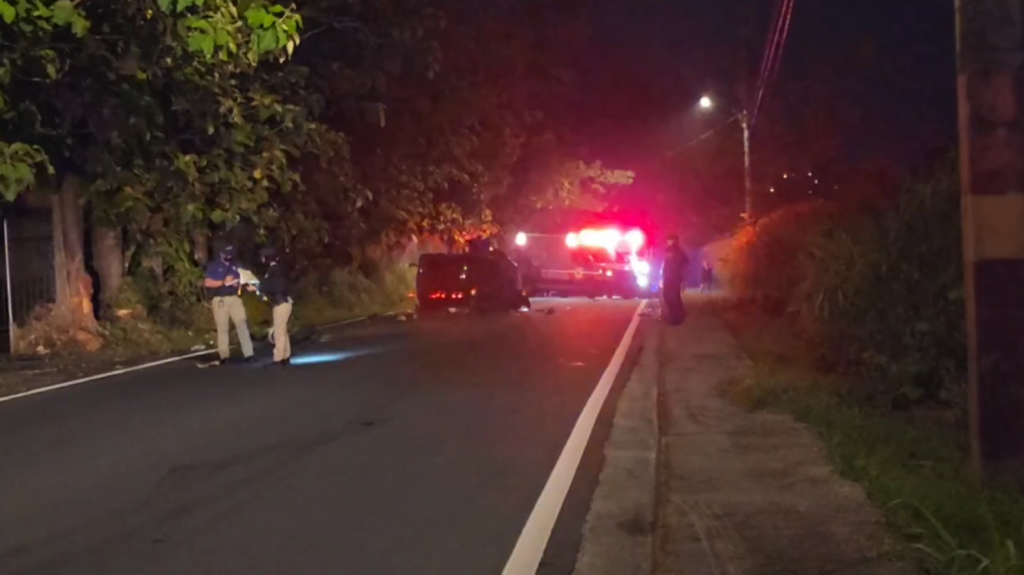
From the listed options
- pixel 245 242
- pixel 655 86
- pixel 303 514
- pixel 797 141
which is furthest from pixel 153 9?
pixel 655 86

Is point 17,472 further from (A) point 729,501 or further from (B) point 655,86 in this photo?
(B) point 655,86

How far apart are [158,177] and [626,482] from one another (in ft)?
40.5

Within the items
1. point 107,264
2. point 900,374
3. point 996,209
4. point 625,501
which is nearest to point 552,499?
point 625,501

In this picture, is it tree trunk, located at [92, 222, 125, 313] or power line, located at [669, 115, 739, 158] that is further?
power line, located at [669, 115, 739, 158]

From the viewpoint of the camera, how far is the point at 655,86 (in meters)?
52.0

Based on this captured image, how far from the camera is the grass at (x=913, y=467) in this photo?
22.4ft

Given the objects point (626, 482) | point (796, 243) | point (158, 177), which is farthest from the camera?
point (796, 243)

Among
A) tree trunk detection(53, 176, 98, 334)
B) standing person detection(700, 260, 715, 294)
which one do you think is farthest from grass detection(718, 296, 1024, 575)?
standing person detection(700, 260, 715, 294)

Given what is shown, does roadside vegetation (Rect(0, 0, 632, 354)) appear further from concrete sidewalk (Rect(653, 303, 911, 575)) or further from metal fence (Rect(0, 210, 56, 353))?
concrete sidewalk (Rect(653, 303, 911, 575))

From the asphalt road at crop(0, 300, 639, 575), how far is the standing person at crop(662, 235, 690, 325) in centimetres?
727

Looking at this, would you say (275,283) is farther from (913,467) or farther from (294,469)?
(913,467)

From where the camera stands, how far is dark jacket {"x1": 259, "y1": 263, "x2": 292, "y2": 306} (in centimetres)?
1753

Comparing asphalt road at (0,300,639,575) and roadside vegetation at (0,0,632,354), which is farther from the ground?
roadside vegetation at (0,0,632,354)

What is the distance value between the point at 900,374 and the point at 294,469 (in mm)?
6241
